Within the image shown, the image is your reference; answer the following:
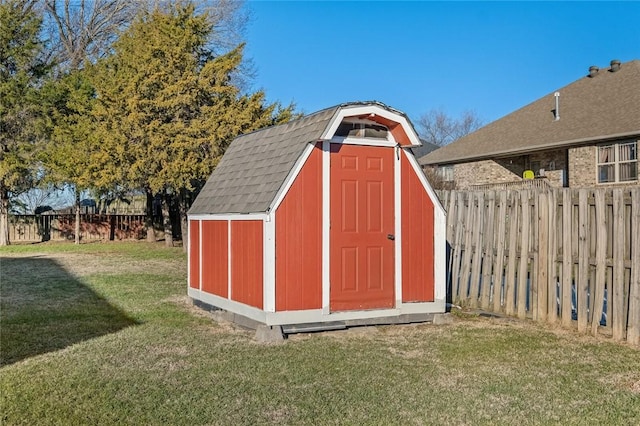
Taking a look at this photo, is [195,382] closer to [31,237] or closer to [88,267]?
[88,267]

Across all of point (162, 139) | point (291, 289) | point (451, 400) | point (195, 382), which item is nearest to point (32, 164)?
point (162, 139)

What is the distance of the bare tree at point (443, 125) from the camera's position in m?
60.1

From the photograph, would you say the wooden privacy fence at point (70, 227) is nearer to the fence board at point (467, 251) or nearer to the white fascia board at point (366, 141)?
the fence board at point (467, 251)

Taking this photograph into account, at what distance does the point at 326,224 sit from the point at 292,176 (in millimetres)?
768

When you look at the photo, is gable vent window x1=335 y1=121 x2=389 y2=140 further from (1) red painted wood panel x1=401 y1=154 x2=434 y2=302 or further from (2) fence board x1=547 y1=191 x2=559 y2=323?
(2) fence board x1=547 y1=191 x2=559 y2=323

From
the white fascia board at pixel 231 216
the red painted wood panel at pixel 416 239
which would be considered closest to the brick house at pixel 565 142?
the red painted wood panel at pixel 416 239

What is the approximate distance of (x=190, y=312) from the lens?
8.14m

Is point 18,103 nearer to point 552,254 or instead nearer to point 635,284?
point 552,254

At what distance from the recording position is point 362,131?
24.0 ft

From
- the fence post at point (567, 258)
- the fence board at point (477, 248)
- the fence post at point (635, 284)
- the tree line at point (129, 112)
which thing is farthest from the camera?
the tree line at point (129, 112)

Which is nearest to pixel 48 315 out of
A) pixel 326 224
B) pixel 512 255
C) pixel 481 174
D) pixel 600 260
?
pixel 326 224

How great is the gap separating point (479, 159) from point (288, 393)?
65.9 ft

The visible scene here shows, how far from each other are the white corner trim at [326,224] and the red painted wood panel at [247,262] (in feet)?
2.62

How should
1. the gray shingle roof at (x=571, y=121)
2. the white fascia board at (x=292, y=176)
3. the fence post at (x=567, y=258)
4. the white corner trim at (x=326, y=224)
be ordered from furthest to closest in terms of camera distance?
the gray shingle roof at (x=571, y=121) → the white corner trim at (x=326, y=224) → the fence post at (x=567, y=258) → the white fascia board at (x=292, y=176)
